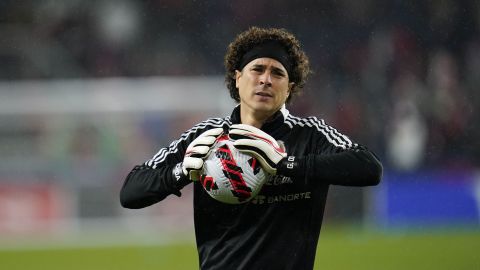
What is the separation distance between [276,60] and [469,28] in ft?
36.7

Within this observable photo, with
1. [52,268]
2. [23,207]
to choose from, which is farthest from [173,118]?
[52,268]

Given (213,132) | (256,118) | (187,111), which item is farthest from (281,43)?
(187,111)

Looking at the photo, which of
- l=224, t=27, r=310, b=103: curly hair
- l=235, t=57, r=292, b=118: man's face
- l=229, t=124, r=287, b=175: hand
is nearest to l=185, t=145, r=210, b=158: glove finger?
l=229, t=124, r=287, b=175: hand

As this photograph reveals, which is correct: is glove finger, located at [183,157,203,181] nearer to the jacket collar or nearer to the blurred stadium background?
the jacket collar

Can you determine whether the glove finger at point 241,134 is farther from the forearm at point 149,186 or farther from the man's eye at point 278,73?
the man's eye at point 278,73

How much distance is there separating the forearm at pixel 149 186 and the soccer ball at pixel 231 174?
17cm

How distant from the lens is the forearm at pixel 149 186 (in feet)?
12.7

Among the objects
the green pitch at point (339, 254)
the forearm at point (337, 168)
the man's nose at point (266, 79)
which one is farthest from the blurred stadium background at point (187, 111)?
the forearm at point (337, 168)

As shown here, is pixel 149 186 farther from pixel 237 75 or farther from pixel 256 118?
pixel 237 75

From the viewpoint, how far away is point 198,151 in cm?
362

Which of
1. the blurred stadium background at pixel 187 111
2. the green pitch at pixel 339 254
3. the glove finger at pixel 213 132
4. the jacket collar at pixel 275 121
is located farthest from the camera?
the blurred stadium background at pixel 187 111

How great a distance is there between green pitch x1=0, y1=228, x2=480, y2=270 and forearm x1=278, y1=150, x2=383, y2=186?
4.79 m

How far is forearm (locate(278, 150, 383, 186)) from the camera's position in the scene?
3643mm

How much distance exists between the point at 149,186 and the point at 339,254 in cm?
598
